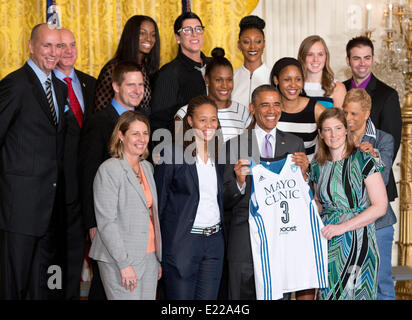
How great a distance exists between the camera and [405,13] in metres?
5.26

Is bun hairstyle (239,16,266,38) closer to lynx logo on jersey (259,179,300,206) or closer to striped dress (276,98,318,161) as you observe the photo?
striped dress (276,98,318,161)

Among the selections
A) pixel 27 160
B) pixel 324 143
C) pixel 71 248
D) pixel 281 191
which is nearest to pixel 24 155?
pixel 27 160

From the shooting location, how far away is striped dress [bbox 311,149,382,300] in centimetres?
326

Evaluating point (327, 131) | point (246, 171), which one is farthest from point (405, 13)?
point (246, 171)

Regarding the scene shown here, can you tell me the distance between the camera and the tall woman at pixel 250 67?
411 centimetres

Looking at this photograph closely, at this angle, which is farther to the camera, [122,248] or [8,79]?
[8,79]

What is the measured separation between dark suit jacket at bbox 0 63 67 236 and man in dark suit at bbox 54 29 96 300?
247mm

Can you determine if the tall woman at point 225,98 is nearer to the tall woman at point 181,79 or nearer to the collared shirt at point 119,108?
the tall woman at point 181,79

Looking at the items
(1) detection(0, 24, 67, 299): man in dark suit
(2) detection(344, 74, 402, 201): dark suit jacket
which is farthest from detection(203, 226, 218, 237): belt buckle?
(2) detection(344, 74, 402, 201): dark suit jacket

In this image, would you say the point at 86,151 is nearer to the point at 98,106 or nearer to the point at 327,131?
the point at 98,106

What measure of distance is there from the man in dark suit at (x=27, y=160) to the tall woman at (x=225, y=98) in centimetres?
96

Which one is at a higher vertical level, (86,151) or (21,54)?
(21,54)

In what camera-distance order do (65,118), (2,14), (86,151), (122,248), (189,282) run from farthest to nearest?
(2,14)
(65,118)
(86,151)
(189,282)
(122,248)
